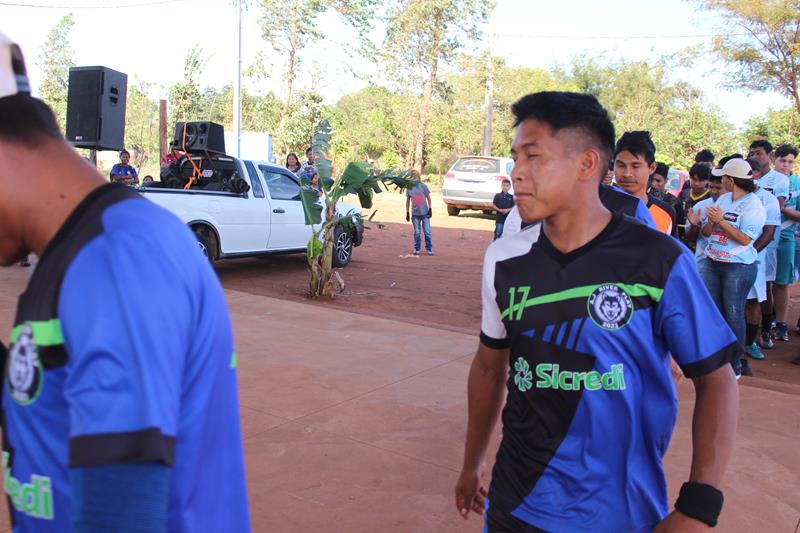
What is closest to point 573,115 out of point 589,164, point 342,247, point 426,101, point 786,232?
point 589,164

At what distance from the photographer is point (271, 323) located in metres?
7.65

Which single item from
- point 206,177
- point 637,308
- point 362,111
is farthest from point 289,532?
point 362,111

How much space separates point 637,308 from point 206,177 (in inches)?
419

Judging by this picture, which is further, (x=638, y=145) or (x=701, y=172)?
(x=701, y=172)

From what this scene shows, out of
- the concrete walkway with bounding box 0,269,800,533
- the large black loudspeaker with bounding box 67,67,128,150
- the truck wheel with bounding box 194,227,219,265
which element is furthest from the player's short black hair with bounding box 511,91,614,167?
the truck wheel with bounding box 194,227,219,265

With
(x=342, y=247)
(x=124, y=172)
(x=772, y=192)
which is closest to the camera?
(x=772, y=192)

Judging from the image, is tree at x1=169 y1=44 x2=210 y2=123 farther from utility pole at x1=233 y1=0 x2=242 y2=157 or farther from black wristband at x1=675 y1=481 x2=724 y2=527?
black wristband at x1=675 y1=481 x2=724 y2=527

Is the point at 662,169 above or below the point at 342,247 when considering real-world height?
above

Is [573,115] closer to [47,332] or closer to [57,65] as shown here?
[47,332]

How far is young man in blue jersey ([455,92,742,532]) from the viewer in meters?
1.80

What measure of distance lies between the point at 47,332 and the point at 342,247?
1157cm

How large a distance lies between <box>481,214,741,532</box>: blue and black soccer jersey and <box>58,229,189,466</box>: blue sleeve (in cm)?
114

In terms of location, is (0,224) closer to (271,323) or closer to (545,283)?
(545,283)

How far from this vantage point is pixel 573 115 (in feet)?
6.64
